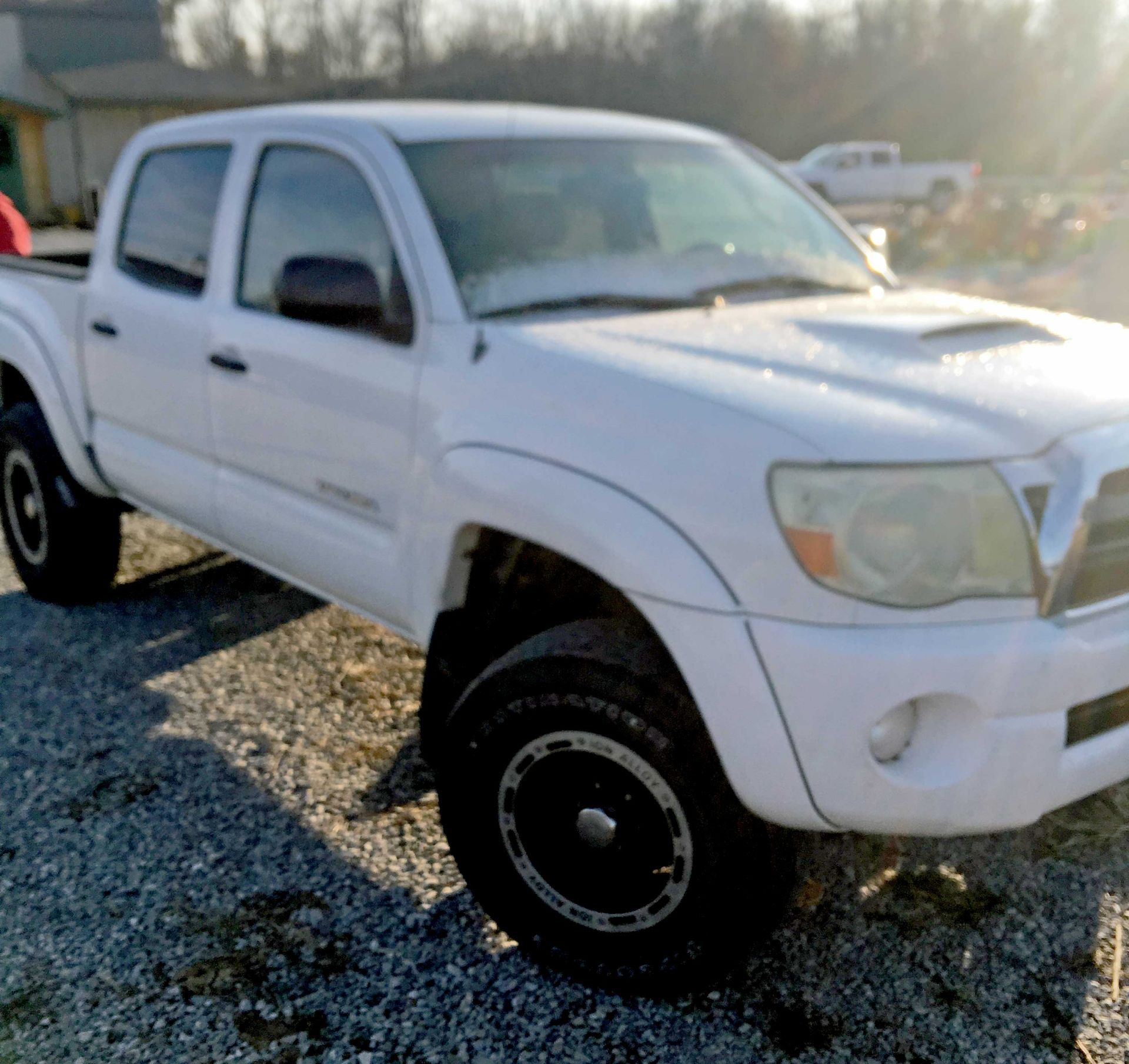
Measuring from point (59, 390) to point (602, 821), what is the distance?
3.15 metres

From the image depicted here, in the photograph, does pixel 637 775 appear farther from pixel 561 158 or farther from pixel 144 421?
pixel 144 421

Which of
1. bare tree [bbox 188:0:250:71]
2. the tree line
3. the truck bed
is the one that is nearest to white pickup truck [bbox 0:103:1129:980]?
the truck bed

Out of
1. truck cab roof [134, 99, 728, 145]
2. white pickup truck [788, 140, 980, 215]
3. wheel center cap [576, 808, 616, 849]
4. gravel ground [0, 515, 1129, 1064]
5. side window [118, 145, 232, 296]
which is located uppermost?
truck cab roof [134, 99, 728, 145]

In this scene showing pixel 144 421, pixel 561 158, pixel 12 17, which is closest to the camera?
pixel 561 158

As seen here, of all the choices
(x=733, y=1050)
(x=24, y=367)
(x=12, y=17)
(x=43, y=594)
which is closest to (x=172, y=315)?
(x=24, y=367)

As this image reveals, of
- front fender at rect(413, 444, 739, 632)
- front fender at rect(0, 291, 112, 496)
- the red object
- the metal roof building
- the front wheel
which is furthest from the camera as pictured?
the metal roof building

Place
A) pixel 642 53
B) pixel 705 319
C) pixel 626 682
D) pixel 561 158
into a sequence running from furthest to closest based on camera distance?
pixel 642 53 < pixel 561 158 < pixel 705 319 < pixel 626 682

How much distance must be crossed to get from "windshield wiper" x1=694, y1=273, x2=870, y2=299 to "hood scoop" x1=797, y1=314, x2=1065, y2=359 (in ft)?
1.35

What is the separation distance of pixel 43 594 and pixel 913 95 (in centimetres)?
5776

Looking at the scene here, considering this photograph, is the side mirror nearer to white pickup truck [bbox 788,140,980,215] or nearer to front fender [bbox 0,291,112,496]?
front fender [bbox 0,291,112,496]

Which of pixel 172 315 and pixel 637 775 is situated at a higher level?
pixel 172 315

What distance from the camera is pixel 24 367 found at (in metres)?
4.84

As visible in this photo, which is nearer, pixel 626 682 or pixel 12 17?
pixel 626 682

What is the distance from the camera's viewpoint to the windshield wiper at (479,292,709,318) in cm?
304
